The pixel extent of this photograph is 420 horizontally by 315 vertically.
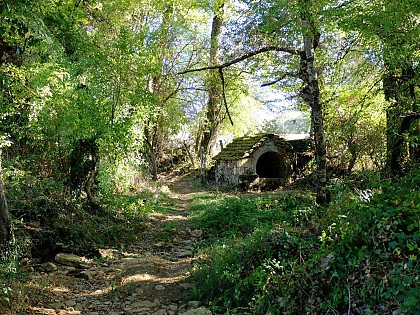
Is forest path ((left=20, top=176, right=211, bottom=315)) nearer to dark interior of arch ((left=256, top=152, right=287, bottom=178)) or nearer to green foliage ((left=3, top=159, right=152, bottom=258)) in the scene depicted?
green foliage ((left=3, top=159, right=152, bottom=258))

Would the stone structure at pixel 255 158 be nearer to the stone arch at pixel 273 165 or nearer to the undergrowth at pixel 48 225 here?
the stone arch at pixel 273 165

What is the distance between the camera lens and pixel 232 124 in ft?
31.1

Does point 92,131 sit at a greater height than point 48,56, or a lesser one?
lesser

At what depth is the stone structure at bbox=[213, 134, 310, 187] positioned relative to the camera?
635 inches

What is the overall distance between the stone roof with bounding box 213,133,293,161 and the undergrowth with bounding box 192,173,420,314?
36.1ft

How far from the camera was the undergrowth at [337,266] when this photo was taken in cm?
324

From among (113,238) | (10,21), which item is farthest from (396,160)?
(10,21)

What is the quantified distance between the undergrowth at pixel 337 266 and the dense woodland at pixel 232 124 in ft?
0.05

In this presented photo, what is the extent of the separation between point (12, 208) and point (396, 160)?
900 cm

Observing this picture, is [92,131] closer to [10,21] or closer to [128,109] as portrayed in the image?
[128,109]

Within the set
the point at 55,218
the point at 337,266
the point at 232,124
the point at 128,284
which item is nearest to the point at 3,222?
the point at 55,218

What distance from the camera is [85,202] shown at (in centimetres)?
838

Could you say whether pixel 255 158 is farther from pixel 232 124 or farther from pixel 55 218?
pixel 55 218

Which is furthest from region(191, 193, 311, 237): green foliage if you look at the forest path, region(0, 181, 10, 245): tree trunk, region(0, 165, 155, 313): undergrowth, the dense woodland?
region(0, 181, 10, 245): tree trunk
